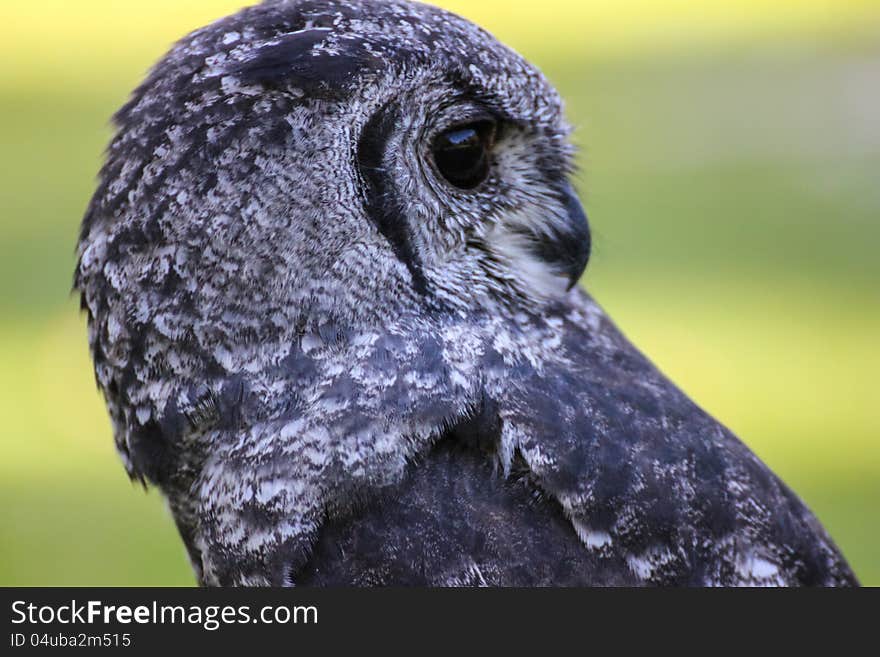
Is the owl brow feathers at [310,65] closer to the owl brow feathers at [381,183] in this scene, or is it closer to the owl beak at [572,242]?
the owl brow feathers at [381,183]

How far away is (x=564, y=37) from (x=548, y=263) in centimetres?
903

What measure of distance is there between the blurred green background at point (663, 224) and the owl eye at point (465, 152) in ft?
1.84

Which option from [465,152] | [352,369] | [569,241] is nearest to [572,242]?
[569,241]

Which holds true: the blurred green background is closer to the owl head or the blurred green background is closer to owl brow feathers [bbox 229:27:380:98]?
the owl head

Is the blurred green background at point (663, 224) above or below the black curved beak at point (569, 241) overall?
below

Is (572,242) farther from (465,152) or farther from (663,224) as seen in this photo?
(663,224)

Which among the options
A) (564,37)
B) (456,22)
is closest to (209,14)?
(564,37)

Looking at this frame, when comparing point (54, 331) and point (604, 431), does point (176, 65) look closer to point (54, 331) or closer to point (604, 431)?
point (604, 431)

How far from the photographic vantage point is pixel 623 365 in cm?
247

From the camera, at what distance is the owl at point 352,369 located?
2.16 m

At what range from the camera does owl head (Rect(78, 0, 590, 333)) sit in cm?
220

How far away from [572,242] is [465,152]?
0.37m

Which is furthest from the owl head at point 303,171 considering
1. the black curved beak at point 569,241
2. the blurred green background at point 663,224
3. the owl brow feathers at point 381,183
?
the blurred green background at point 663,224

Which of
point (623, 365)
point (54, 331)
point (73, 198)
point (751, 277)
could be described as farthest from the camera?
point (73, 198)
